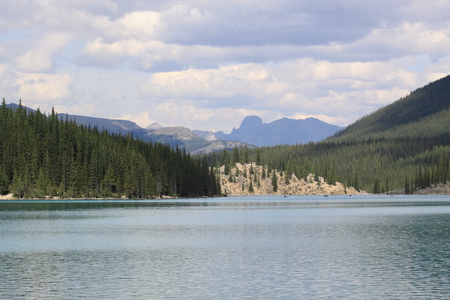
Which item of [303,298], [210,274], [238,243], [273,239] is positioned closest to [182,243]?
[238,243]

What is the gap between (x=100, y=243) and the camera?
67875 mm

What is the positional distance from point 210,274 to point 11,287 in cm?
1553

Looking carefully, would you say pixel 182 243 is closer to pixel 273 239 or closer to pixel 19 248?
pixel 273 239

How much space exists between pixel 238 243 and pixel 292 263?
17.8 metres

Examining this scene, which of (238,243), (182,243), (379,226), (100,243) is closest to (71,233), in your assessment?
(100,243)

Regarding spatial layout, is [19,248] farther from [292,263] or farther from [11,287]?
[292,263]

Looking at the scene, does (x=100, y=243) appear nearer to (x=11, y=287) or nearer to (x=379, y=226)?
(x=11, y=287)

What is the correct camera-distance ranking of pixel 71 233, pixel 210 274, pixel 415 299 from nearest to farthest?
pixel 415 299 < pixel 210 274 < pixel 71 233

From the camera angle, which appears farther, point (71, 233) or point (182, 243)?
point (71, 233)

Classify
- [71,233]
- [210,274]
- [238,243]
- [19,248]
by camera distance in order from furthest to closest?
[71,233]
[238,243]
[19,248]
[210,274]

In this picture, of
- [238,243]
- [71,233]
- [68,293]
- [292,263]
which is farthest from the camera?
[71,233]

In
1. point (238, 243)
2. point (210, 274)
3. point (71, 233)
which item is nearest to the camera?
point (210, 274)

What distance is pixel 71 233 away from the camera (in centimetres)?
8075

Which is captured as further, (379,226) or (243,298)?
(379,226)
